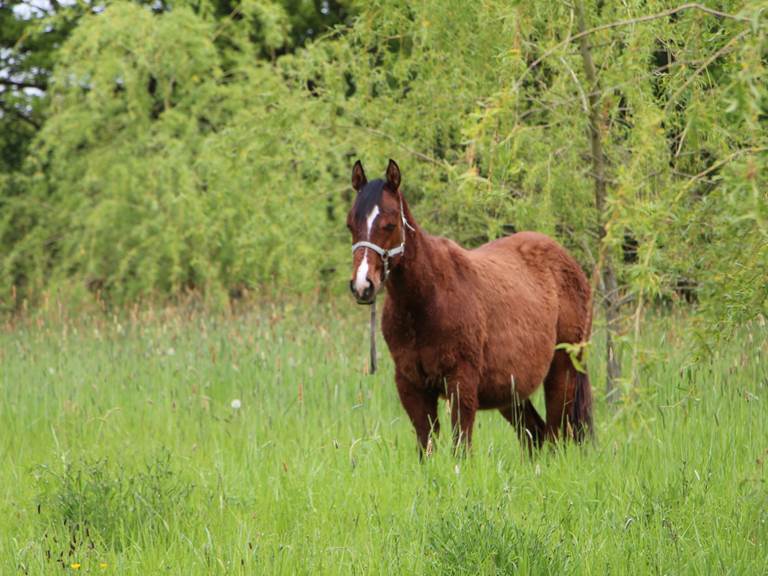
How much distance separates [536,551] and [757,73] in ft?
7.29

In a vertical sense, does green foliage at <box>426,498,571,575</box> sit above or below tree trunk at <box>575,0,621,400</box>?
below

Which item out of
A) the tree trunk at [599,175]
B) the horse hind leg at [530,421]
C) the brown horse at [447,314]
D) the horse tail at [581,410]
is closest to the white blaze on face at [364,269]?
the brown horse at [447,314]

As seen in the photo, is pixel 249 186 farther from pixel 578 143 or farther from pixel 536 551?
pixel 536 551

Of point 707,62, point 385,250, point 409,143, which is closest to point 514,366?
point 385,250

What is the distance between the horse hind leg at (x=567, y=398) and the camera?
6.77 m

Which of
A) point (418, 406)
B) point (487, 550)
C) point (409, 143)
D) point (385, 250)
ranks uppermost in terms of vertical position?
point (409, 143)

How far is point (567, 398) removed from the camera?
22.4 feet

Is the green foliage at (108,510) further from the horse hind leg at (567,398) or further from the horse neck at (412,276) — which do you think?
the horse hind leg at (567,398)

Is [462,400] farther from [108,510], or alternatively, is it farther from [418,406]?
[108,510]

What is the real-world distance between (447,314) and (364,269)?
746mm

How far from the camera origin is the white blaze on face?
5.07 m

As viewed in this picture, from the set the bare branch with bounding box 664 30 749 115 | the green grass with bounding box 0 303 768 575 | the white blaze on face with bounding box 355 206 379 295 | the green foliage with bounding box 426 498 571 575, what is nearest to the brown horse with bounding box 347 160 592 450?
the white blaze on face with bounding box 355 206 379 295

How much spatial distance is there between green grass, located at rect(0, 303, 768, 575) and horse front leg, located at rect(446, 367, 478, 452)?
0.14 meters

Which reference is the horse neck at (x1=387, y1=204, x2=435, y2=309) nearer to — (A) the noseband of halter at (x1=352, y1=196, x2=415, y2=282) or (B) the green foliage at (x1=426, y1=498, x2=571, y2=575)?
(A) the noseband of halter at (x1=352, y1=196, x2=415, y2=282)
